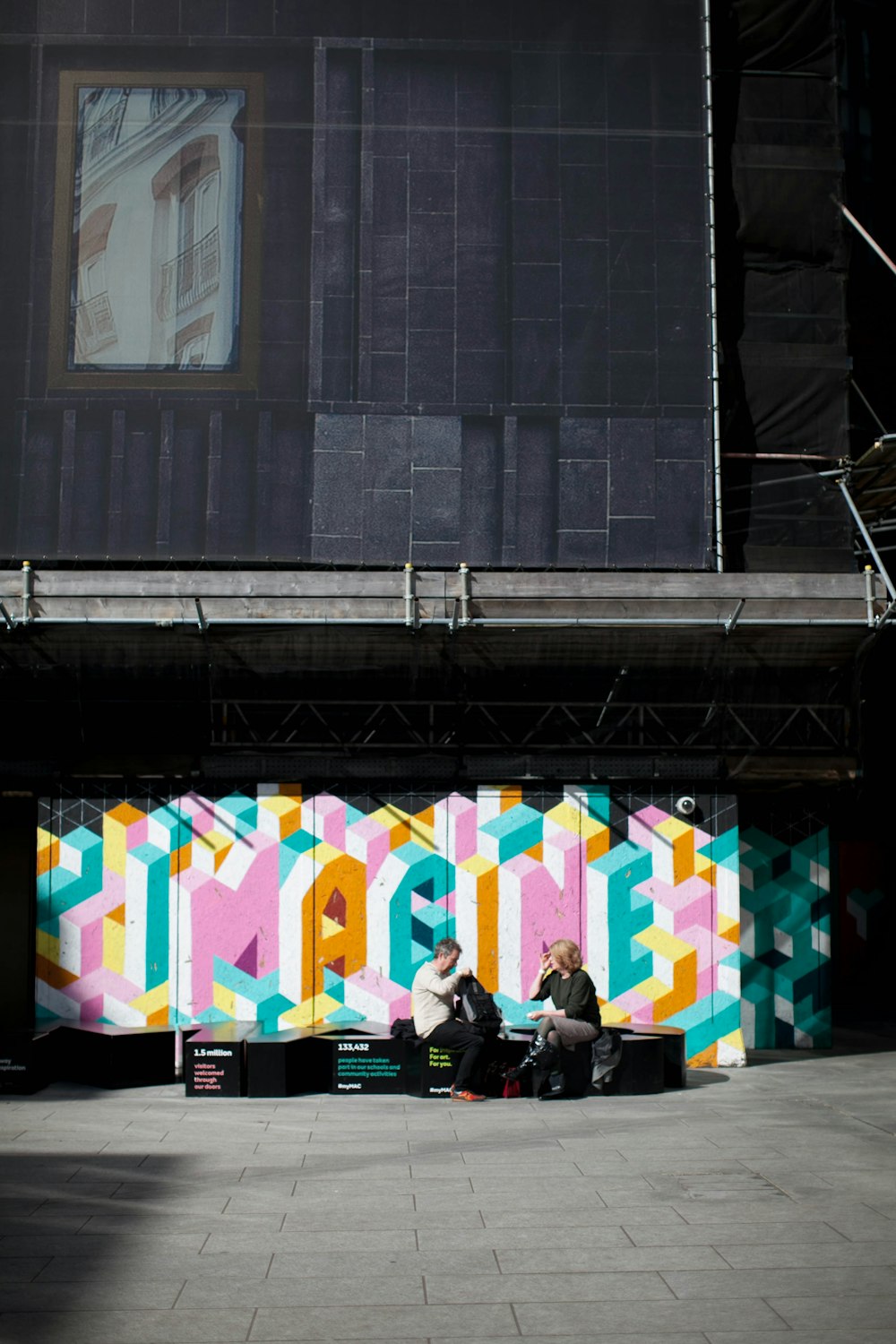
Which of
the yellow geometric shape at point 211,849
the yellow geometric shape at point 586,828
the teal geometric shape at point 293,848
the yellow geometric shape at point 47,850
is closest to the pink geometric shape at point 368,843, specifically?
the teal geometric shape at point 293,848

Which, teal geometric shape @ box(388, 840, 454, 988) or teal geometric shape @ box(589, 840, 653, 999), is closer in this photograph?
teal geometric shape @ box(388, 840, 454, 988)

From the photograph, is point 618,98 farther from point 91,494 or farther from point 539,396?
point 91,494

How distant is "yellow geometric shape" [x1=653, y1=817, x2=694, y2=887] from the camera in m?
18.2

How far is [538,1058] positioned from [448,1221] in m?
5.54

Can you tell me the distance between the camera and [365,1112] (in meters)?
14.6

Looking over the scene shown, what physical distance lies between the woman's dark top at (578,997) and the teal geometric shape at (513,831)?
2.81 metres

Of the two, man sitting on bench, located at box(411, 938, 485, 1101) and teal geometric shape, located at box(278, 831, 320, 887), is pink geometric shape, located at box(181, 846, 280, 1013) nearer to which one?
teal geometric shape, located at box(278, 831, 320, 887)

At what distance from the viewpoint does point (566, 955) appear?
15477mm

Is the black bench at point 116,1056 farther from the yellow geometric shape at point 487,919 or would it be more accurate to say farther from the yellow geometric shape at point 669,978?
the yellow geometric shape at point 669,978

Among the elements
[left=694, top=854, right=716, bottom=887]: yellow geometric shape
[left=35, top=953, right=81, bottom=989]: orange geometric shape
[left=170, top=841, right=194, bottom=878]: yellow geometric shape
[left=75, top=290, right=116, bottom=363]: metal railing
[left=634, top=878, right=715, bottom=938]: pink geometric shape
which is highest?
[left=75, top=290, right=116, bottom=363]: metal railing

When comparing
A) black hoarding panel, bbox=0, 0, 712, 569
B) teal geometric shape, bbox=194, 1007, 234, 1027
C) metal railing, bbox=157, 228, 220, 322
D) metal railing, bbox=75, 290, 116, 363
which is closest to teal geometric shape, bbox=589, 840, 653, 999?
black hoarding panel, bbox=0, 0, 712, 569

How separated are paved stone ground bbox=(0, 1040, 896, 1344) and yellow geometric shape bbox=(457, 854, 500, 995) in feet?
9.56

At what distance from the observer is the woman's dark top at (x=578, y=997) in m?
15.3

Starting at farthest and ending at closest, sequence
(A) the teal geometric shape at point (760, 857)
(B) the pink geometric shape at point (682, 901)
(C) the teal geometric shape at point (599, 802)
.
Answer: (A) the teal geometric shape at point (760, 857)
(C) the teal geometric shape at point (599, 802)
(B) the pink geometric shape at point (682, 901)
